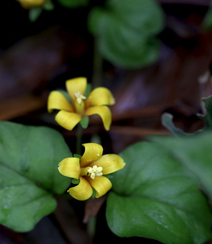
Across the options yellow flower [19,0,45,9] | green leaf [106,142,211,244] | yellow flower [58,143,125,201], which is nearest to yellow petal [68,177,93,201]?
yellow flower [58,143,125,201]

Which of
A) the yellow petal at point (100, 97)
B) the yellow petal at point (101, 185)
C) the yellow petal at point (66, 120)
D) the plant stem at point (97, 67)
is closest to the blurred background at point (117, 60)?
the plant stem at point (97, 67)

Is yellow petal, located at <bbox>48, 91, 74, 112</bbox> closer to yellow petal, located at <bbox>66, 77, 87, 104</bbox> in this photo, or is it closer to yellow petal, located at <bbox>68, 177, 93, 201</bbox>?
yellow petal, located at <bbox>66, 77, 87, 104</bbox>

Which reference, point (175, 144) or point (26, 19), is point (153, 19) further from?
point (175, 144)

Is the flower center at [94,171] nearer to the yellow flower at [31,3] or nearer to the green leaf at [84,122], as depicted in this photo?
the green leaf at [84,122]

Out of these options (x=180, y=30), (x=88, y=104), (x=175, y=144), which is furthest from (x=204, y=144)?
(x=180, y=30)

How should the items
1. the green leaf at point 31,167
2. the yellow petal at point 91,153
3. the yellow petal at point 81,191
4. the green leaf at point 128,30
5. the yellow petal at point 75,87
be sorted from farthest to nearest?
the green leaf at point 128,30 < the yellow petal at point 75,87 < the green leaf at point 31,167 < the yellow petal at point 91,153 < the yellow petal at point 81,191

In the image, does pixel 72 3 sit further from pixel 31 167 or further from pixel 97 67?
pixel 31 167

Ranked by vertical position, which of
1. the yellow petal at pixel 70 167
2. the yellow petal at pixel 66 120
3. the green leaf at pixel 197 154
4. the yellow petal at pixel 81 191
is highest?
the green leaf at pixel 197 154
